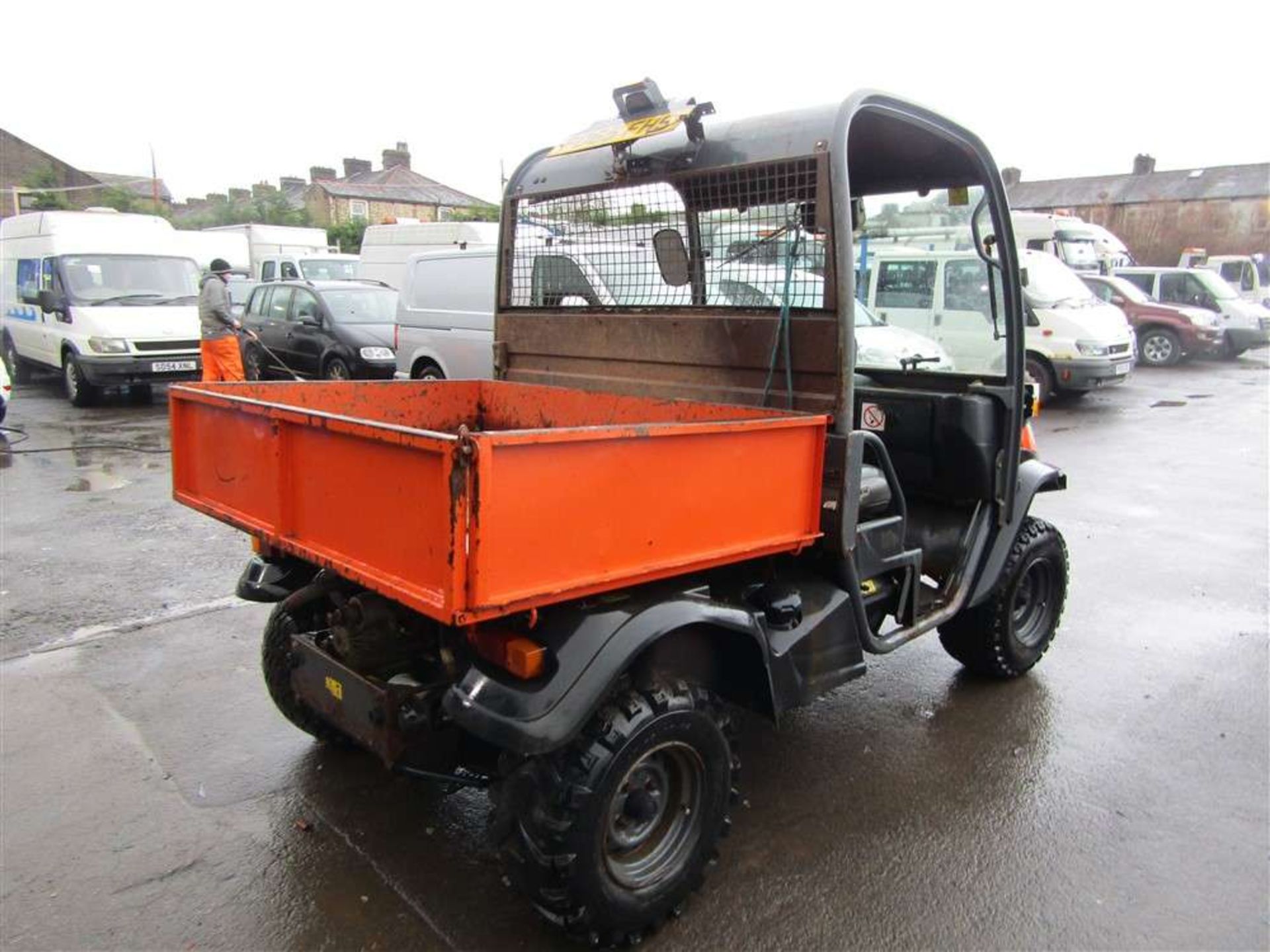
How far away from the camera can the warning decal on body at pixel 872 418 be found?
12.7 ft

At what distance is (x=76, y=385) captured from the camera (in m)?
11.9

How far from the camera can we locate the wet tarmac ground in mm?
2596

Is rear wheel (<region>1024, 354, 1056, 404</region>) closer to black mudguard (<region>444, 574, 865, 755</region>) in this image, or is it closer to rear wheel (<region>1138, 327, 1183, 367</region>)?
rear wheel (<region>1138, 327, 1183, 367</region>)

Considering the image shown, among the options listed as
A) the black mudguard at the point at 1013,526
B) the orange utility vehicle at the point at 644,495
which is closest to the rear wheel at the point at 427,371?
the orange utility vehicle at the point at 644,495

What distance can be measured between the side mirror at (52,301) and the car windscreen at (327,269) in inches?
217

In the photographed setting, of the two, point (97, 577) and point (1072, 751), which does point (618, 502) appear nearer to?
point (1072, 751)

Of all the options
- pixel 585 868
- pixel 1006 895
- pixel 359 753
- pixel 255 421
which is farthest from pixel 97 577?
pixel 1006 895

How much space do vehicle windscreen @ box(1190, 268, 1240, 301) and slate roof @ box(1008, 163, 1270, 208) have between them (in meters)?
27.5

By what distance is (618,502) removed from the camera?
2230 mm

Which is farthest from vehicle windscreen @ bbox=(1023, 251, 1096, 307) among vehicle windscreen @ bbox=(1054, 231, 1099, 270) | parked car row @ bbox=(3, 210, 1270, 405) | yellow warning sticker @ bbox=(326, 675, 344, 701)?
yellow warning sticker @ bbox=(326, 675, 344, 701)

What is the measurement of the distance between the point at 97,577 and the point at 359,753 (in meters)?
2.90

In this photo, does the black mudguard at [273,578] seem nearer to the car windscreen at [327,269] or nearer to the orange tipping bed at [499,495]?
the orange tipping bed at [499,495]

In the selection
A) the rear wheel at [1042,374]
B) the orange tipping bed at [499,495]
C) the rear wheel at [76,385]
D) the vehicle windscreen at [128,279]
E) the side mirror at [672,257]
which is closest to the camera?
the orange tipping bed at [499,495]

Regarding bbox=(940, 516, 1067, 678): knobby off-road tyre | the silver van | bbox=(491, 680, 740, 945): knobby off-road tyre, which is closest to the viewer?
bbox=(491, 680, 740, 945): knobby off-road tyre
